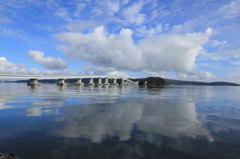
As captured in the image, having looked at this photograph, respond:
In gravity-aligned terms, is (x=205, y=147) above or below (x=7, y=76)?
below

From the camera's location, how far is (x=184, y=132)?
12391mm

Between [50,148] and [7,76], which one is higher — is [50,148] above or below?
below

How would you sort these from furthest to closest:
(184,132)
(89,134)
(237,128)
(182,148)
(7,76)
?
(7,76) < (237,128) < (184,132) < (89,134) < (182,148)

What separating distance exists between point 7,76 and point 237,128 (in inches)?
4878

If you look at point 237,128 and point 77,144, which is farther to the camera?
point 237,128

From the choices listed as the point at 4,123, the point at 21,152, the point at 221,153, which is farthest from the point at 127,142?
the point at 4,123

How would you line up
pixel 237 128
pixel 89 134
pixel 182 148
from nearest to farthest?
pixel 182 148 < pixel 89 134 < pixel 237 128

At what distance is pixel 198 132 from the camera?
1249 centimetres

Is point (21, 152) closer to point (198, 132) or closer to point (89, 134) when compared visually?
point (89, 134)

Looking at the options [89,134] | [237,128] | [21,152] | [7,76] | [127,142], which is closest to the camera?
[21,152]

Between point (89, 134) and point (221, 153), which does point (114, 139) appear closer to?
point (89, 134)

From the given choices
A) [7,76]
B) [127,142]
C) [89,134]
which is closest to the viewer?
[127,142]

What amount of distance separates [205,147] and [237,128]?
6543 millimetres

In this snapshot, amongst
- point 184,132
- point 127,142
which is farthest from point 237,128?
point 127,142
